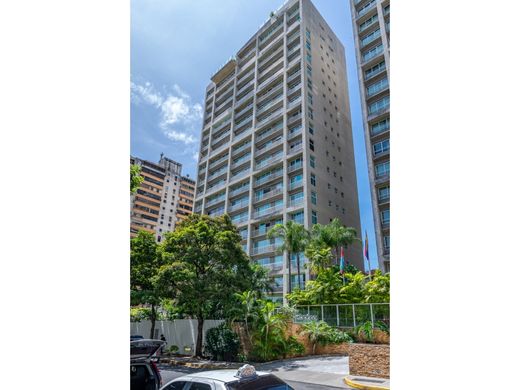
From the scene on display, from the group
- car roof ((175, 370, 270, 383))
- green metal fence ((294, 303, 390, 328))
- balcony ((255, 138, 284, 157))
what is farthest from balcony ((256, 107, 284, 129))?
car roof ((175, 370, 270, 383))

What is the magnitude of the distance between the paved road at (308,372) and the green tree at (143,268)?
223 inches

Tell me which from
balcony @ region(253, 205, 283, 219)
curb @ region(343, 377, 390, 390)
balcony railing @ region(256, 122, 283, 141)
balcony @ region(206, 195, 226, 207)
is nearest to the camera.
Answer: curb @ region(343, 377, 390, 390)

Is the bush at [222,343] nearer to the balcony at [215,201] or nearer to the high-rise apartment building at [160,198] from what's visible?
the balcony at [215,201]

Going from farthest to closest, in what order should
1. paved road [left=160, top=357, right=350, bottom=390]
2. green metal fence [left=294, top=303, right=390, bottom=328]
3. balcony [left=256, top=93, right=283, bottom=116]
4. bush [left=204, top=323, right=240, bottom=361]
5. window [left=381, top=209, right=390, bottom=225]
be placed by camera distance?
balcony [left=256, top=93, right=283, bottom=116] → window [left=381, top=209, right=390, bottom=225] → green metal fence [left=294, top=303, right=390, bottom=328] → bush [left=204, top=323, right=240, bottom=361] → paved road [left=160, top=357, right=350, bottom=390]

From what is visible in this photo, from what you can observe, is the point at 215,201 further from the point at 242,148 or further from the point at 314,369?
the point at 314,369

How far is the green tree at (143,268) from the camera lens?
14276 millimetres

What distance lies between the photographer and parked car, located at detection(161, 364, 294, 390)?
2.54 metres

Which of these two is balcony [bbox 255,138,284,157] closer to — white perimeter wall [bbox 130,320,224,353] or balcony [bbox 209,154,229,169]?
balcony [bbox 209,154,229,169]

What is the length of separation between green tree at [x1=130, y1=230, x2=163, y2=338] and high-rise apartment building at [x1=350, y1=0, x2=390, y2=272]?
566 inches

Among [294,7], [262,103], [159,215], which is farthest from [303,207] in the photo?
[159,215]

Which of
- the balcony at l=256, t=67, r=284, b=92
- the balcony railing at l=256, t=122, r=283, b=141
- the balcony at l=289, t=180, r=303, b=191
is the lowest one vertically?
the balcony at l=289, t=180, r=303, b=191
